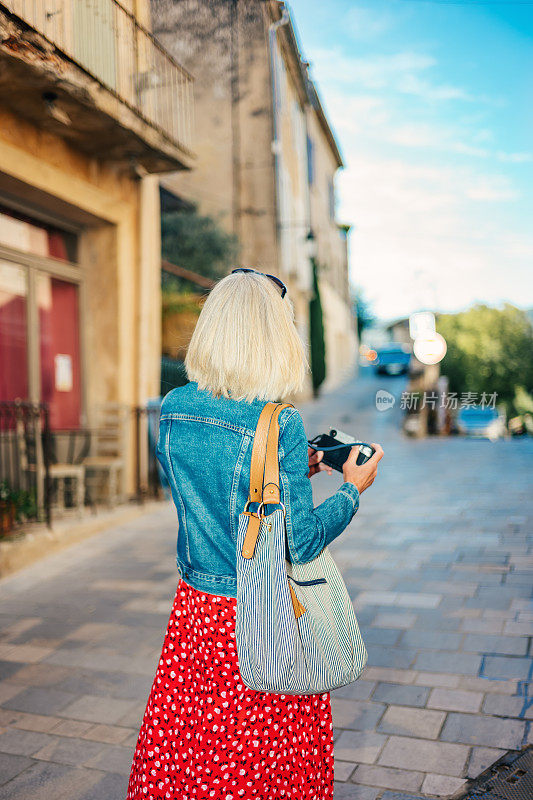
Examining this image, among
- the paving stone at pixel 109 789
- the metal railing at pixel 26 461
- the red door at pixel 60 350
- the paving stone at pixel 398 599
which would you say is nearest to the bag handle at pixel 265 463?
the paving stone at pixel 109 789

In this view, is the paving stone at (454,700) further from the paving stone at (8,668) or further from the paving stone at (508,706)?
the paving stone at (8,668)

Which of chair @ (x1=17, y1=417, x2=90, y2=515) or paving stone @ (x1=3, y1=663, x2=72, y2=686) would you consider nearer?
paving stone @ (x1=3, y1=663, x2=72, y2=686)

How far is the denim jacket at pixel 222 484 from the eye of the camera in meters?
1.68

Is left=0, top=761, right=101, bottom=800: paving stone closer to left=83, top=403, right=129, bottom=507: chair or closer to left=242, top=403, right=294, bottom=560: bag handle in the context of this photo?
left=242, top=403, right=294, bottom=560: bag handle

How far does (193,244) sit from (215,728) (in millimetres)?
13885

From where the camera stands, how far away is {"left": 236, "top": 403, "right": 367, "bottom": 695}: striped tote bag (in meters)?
1.61

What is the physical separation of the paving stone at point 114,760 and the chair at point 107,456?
4846mm

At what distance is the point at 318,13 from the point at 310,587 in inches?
385

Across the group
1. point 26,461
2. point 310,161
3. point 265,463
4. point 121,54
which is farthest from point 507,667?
point 310,161

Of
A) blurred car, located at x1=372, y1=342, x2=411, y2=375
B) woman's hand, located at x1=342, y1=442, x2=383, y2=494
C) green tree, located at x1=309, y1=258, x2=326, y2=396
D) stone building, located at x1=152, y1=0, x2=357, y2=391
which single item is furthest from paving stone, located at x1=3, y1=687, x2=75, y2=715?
blurred car, located at x1=372, y1=342, x2=411, y2=375

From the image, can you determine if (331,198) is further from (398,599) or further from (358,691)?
(358,691)

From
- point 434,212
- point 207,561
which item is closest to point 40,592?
point 207,561

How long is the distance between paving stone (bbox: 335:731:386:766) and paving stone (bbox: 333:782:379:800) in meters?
0.17

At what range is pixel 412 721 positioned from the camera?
309 cm
